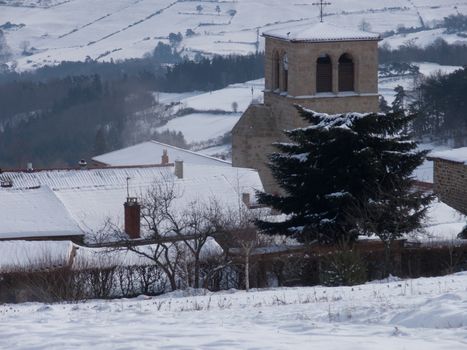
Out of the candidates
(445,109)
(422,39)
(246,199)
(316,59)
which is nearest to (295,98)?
(316,59)

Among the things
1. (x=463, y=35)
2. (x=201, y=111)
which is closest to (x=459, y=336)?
(x=201, y=111)

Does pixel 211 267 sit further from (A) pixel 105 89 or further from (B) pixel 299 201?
(A) pixel 105 89

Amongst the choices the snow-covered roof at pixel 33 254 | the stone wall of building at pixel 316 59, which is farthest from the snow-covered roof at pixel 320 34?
the snow-covered roof at pixel 33 254

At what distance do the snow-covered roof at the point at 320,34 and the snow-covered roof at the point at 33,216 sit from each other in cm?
869

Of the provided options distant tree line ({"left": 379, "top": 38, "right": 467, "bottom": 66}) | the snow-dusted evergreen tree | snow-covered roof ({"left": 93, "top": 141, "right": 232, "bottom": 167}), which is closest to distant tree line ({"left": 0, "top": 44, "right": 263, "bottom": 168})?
distant tree line ({"left": 379, "top": 38, "right": 467, "bottom": 66})

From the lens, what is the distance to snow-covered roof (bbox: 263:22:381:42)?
33.0 meters

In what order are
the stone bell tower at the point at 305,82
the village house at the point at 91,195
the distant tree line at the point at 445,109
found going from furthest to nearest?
the distant tree line at the point at 445,109
the stone bell tower at the point at 305,82
the village house at the point at 91,195

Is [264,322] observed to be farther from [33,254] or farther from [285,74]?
[285,74]

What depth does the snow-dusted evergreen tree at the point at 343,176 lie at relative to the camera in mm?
20828

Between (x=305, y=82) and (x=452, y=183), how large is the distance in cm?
626

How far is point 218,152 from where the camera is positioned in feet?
206

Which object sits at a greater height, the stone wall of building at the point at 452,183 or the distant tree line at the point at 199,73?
the distant tree line at the point at 199,73

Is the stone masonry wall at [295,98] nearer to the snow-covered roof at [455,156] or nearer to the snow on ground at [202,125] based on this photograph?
the snow-covered roof at [455,156]

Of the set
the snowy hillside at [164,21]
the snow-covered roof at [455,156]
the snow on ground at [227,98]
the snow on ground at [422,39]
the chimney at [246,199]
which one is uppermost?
the snowy hillside at [164,21]
